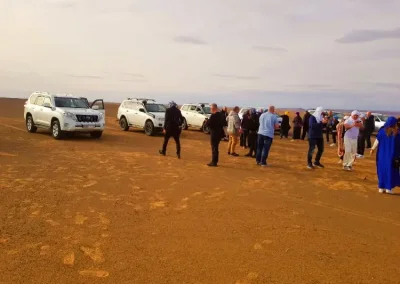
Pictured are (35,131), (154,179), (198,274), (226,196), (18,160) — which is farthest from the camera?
(35,131)

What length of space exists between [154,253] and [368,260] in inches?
99.5

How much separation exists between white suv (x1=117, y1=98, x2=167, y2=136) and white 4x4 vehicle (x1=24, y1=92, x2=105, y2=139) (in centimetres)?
277

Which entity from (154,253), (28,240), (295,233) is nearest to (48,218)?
(28,240)

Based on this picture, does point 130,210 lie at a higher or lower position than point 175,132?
lower

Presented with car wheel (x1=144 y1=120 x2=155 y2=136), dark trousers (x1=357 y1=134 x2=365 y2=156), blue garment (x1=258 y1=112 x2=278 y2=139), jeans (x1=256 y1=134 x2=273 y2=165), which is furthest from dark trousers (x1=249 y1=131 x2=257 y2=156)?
car wheel (x1=144 y1=120 x2=155 y2=136)

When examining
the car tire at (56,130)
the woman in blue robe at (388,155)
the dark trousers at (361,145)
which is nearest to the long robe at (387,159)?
the woman in blue robe at (388,155)

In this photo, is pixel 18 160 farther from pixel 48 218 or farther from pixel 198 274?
pixel 198 274

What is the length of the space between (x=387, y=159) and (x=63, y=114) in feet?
40.8

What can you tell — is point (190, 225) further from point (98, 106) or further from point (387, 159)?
point (98, 106)

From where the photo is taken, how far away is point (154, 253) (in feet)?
15.4

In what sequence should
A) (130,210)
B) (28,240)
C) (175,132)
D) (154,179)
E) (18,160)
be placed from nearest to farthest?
(28,240)
(130,210)
(154,179)
(18,160)
(175,132)

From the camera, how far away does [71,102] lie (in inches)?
682

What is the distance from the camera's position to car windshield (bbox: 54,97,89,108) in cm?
1700

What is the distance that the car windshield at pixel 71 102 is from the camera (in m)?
17.0
